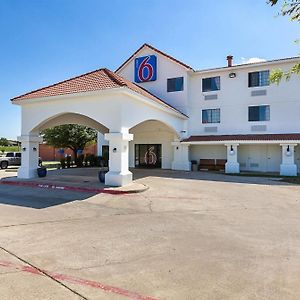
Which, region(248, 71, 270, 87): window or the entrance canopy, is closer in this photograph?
the entrance canopy

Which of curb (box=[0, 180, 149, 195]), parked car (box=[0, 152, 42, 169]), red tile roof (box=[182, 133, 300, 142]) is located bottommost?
Result: curb (box=[0, 180, 149, 195])

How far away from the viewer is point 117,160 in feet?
49.8

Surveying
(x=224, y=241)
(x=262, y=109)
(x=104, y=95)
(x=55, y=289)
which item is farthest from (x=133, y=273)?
(x=262, y=109)

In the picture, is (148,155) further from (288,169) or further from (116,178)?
(116,178)

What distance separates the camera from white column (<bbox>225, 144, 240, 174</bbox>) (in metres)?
23.5

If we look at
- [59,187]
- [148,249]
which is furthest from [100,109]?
[148,249]

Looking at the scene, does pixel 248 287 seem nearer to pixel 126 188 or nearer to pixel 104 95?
pixel 126 188

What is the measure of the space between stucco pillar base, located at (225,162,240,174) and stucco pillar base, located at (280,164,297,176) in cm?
323

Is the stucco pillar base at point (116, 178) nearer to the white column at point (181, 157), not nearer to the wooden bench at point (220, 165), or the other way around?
the white column at point (181, 157)

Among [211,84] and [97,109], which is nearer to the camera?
[97,109]

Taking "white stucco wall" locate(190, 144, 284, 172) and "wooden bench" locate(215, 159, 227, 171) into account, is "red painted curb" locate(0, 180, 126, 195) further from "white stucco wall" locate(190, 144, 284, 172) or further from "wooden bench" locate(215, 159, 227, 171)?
"white stucco wall" locate(190, 144, 284, 172)

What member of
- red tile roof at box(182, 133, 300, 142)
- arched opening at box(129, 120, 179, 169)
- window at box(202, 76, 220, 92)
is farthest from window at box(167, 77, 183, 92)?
red tile roof at box(182, 133, 300, 142)

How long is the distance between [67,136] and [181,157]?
13127mm

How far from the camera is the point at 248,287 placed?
4.51 metres
